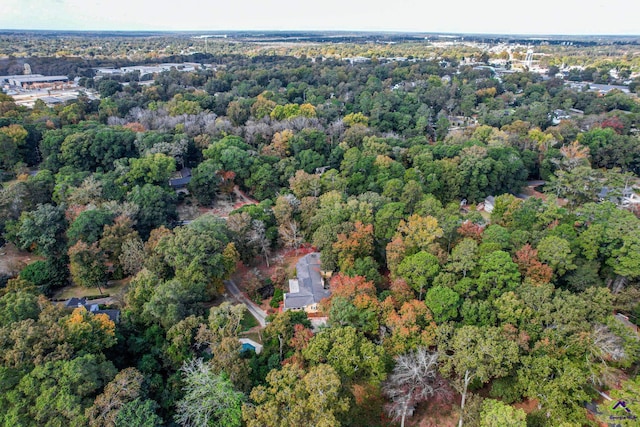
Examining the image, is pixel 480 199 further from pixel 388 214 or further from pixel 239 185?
pixel 239 185

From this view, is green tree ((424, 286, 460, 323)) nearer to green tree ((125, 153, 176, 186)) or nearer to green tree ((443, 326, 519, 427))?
green tree ((443, 326, 519, 427))

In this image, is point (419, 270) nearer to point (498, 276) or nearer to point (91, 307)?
point (498, 276)

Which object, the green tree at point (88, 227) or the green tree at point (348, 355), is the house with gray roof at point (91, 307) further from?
the green tree at point (348, 355)

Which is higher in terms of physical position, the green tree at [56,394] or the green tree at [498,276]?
the green tree at [498,276]

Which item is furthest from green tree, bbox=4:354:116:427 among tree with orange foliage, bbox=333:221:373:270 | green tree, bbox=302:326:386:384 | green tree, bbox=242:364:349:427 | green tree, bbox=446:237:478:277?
green tree, bbox=446:237:478:277

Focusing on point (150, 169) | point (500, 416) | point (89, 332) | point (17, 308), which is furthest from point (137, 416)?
point (150, 169)

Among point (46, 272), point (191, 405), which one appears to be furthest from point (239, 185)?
point (191, 405)

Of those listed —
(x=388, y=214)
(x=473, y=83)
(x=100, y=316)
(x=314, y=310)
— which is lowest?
(x=314, y=310)

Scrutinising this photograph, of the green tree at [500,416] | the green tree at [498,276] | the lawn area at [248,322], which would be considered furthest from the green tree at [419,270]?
the lawn area at [248,322]
